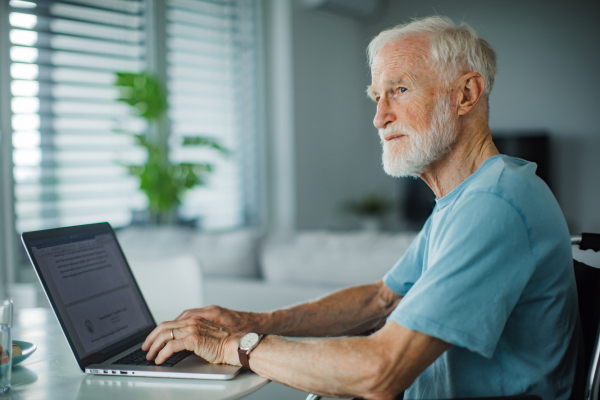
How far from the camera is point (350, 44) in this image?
542 cm

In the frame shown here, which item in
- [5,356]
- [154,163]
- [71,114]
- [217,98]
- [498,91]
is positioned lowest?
[5,356]

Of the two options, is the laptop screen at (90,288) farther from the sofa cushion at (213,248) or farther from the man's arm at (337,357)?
the sofa cushion at (213,248)

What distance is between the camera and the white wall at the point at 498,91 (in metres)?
4.50

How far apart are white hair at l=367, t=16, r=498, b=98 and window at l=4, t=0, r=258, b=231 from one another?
266 centimetres

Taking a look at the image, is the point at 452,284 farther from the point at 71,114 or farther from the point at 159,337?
the point at 71,114

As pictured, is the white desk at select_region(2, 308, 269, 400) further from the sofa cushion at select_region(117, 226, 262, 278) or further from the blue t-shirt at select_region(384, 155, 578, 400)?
the sofa cushion at select_region(117, 226, 262, 278)

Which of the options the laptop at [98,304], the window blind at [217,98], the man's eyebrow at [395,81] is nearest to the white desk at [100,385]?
the laptop at [98,304]

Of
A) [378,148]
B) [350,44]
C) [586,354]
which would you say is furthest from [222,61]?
[586,354]

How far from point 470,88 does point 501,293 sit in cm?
43

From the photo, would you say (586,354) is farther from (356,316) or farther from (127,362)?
Result: (127,362)

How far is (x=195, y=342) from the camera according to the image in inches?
34.0

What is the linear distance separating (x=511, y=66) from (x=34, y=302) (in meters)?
4.47

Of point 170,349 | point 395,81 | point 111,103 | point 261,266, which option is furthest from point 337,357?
point 111,103

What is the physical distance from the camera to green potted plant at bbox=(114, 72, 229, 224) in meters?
3.24
